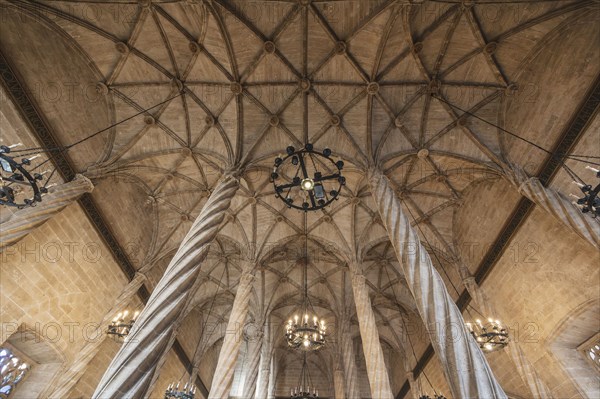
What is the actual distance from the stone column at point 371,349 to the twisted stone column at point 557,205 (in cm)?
605

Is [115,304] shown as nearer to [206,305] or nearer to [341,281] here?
[206,305]

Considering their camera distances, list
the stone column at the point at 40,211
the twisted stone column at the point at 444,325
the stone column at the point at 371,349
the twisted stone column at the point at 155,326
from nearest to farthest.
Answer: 1. the twisted stone column at the point at 155,326
2. the twisted stone column at the point at 444,325
3. the stone column at the point at 40,211
4. the stone column at the point at 371,349

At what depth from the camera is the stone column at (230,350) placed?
8.63 m

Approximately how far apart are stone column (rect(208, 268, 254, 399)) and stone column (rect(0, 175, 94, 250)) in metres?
5.99

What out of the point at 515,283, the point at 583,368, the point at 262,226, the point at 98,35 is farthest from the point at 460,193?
the point at 98,35

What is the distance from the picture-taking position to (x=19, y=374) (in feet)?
32.0

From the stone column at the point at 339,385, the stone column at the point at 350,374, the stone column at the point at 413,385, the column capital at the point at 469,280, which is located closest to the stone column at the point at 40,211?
the stone column at the point at 350,374

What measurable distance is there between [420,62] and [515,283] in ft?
26.3

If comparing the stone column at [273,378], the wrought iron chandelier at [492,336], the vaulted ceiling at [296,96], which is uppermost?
the vaulted ceiling at [296,96]

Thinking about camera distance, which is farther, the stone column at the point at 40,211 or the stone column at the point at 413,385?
the stone column at the point at 413,385

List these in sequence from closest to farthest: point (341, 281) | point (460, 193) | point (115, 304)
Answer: point (115, 304) < point (460, 193) < point (341, 281)

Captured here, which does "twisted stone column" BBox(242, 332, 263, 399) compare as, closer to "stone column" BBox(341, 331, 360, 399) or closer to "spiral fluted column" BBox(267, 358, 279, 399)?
"spiral fluted column" BBox(267, 358, 279, 399)

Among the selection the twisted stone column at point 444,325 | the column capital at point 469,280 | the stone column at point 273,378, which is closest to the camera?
the twisted stone column at point 444,325

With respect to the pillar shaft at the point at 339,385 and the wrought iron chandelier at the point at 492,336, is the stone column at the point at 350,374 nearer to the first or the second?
the pillar shaft at the point at 339,385
